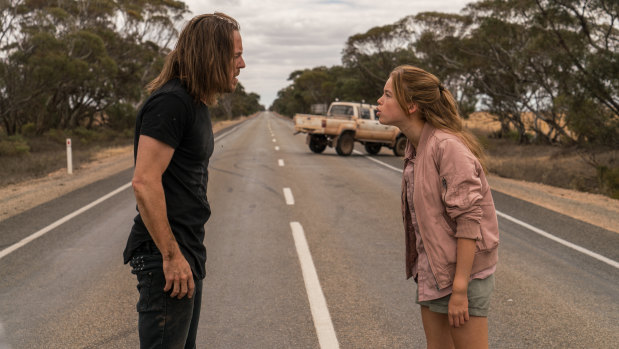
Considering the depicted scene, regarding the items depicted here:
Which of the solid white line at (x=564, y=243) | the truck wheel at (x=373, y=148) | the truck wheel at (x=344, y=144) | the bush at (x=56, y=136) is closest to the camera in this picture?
the solid white line at (x=564, y=243)

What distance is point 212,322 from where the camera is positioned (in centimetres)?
457

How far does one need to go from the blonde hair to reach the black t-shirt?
81 cm

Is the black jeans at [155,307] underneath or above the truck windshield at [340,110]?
underneath

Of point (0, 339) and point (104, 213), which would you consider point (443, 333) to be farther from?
point (104, 213)

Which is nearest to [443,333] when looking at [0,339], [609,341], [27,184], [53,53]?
[609,341]

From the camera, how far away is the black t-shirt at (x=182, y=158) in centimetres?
205

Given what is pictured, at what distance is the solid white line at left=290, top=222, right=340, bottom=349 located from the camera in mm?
4238

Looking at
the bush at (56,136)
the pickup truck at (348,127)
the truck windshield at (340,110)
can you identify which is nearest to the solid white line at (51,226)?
the pickup truck at (348,127)

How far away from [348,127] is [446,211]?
19.2 metres

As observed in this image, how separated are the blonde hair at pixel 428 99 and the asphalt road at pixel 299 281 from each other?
232cm

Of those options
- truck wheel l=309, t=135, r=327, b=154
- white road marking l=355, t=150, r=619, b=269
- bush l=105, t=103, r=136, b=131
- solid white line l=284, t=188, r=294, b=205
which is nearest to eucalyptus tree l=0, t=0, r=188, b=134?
bush l=105, t=103, r=136, b=131

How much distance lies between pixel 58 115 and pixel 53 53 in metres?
11.1

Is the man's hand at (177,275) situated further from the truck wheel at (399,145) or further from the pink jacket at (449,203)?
the truck wheel at (399,145)

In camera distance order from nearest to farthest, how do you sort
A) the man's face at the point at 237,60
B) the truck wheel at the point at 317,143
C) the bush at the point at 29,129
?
the man's face at the point at 237,60
the truck wheel at the point at 317,143
the bush at the point at 29,129
